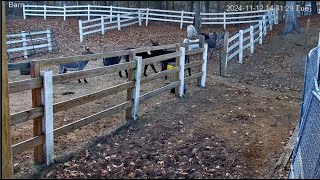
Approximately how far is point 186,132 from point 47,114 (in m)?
2.39

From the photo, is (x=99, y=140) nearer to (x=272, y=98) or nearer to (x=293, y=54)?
(x=272, y=98)

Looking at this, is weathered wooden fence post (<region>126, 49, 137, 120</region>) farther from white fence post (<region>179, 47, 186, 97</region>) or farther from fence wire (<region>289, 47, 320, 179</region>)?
fence wire (<region>289, 47, 320, 179</region>)

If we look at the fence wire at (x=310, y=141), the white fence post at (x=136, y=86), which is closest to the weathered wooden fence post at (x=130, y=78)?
the white fence post at (x=136, y=86)

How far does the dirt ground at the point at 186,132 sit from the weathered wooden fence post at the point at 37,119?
0.14 m

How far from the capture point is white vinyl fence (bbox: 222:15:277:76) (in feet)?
40.5

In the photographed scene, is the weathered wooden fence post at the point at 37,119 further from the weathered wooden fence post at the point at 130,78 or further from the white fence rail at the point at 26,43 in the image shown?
the white fence rail at the point at 26,43

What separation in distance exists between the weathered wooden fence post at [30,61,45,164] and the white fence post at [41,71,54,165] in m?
0.04

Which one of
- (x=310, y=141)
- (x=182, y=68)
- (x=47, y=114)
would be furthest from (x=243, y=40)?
(x=47, y=114)

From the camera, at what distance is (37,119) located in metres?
4.30

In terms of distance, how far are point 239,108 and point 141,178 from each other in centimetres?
415

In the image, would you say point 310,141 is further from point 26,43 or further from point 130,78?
point 26,43

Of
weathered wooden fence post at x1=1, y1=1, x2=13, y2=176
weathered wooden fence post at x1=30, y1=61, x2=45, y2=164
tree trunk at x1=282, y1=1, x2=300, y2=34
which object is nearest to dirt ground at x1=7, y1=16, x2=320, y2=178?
weathered wooden fence post at x1=30, y1=61, x2=45, y2=164

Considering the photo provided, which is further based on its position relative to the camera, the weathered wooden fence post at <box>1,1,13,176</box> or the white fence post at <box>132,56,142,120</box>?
the white fence post at <box>132,56,142,120</box>

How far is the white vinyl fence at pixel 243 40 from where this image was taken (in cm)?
1234
